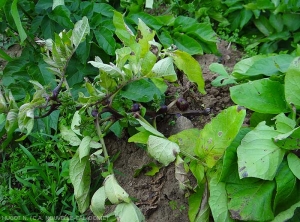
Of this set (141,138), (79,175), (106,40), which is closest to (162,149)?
(141,138)

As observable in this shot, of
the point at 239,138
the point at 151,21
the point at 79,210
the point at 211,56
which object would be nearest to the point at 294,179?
the point at 239,138

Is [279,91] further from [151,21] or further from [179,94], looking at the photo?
[151,21]

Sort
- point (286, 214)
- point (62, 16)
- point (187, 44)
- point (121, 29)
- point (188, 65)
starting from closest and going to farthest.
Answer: point (286, 214)
point (188, 65)
point (121, 29)
point (62, 16)
point (187, 44)

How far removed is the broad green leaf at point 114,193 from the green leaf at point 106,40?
2.38ft

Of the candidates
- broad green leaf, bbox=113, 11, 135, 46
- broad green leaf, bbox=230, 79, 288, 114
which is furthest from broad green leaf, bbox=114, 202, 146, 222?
broad green leaf, bbox=113, 11, 135, 46

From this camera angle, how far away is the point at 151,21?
7.22 ft

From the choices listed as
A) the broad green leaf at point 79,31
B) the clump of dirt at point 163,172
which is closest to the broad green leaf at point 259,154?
the clump of dirt at point 163,172

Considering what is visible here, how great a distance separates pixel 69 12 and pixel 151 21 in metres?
0.43

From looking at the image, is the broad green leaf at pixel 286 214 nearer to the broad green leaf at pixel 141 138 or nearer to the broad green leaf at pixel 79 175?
the broad green leaf at pixel 141 138

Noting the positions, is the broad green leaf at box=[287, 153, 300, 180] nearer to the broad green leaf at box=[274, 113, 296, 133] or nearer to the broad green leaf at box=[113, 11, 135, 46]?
the broad green leaf at box=[274, 113, 296, 133]

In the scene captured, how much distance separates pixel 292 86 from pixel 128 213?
0.75 meters

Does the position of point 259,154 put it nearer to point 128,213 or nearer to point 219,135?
point 219,135

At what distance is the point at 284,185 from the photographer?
145 centimetres

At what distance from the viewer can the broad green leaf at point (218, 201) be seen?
1459 mm
